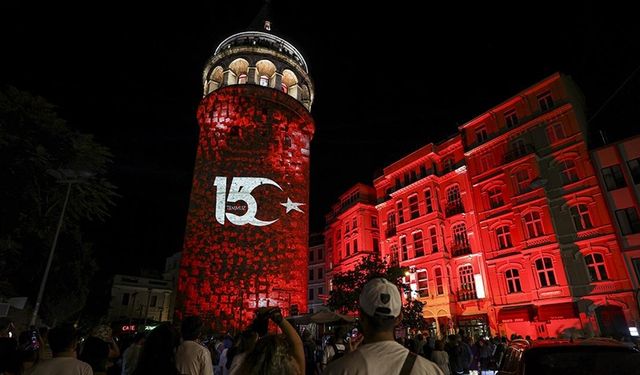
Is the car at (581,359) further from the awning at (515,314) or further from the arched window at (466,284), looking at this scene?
the arched window at (466,284)

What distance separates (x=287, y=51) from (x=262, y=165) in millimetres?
10050

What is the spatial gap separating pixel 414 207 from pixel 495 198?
7.10m

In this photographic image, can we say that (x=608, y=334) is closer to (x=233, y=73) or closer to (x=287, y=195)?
(x=287, y=195)

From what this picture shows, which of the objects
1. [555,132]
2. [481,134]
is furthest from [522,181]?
[481,134]

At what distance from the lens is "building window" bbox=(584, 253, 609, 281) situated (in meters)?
20.4

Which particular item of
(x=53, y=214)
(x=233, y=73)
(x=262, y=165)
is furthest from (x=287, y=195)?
(x=53, y=214)

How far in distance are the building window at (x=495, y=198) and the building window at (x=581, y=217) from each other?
468 cm

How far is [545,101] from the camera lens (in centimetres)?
2583

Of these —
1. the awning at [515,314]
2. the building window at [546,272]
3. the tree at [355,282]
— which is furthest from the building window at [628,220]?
the tree at [355,282]

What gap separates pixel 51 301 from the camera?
70.0 feet

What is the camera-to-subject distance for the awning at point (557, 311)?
20.4m

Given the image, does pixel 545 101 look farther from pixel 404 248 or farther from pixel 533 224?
pixel 404 248

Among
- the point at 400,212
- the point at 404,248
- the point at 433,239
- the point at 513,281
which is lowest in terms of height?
the point at 513,281

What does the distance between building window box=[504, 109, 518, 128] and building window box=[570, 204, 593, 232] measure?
7.99 meters
